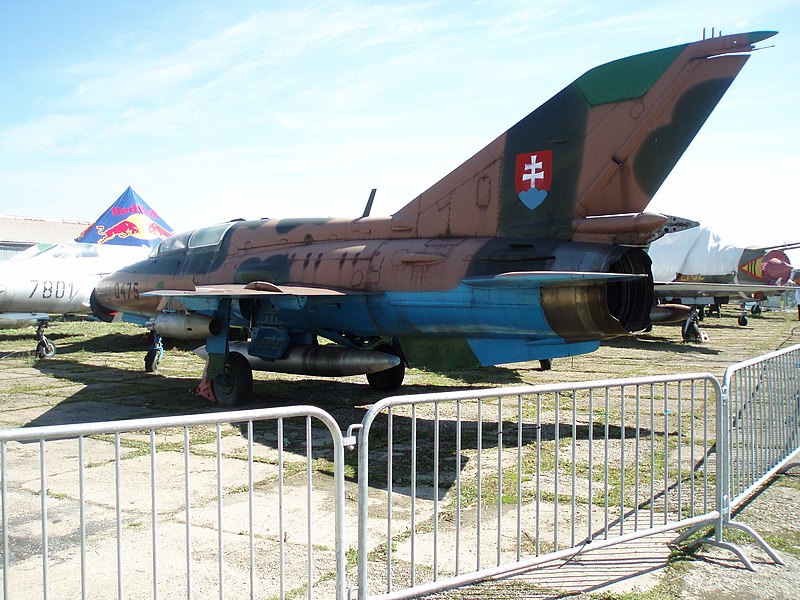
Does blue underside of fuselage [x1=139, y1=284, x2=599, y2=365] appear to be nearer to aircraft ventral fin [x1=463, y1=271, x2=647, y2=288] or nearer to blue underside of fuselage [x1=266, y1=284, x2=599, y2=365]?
blue underside of fuselage [x1=266, y1=284, x2=599, y2=365]

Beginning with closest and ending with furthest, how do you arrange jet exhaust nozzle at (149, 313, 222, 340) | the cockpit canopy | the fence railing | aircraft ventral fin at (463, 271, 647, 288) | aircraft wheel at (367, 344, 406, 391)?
the fence railing, aircraft ventral fin at (463, 271, 647, 288), jet exhaust nozzle at (149, 313, 222, 340), aircraft wheel at (367, 344, 406, 391), the cockpit canopy

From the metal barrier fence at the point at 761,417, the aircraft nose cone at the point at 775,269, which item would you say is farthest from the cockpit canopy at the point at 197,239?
the aircraft nose cone at the point at 775,269

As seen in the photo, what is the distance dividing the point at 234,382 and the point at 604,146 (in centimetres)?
561

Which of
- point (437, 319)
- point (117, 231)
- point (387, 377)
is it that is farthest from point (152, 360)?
point (117, 231)

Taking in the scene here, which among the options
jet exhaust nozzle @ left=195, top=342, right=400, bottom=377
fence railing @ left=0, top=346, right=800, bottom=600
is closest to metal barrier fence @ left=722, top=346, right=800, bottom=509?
fence railing @ left=0, top=346, right=800, bottom=600

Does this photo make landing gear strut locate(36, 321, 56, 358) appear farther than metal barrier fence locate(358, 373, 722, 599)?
Yes

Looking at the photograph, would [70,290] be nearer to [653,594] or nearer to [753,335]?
[653,594]

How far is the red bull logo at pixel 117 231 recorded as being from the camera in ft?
94.6

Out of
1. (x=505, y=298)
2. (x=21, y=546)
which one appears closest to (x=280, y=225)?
(x=505, y=298)

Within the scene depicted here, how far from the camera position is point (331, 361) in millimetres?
9125

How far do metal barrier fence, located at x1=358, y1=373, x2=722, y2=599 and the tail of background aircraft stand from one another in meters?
2.18

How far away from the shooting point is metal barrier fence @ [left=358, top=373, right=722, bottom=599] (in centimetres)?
367

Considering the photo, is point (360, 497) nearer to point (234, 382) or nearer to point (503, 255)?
point (503, 255)

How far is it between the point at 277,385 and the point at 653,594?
27.7ft
